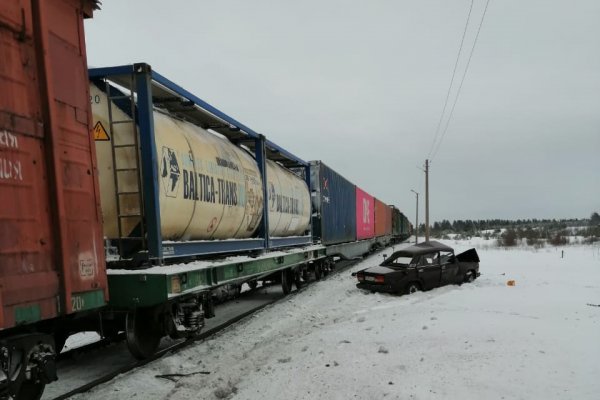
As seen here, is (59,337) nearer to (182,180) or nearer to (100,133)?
(182,180)

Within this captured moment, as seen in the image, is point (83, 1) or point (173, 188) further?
point (173, 188)

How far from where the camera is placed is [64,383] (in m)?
5.28

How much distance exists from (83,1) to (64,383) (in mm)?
4194

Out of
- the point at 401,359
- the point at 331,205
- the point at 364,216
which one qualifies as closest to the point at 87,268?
the point at 401,359

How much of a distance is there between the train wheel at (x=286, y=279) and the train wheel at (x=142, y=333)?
Answer: 6137mm

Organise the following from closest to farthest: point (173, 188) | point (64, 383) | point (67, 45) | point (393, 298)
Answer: point (67, 45) → point (64, 383) → point (173, 188) → point (393, 298)

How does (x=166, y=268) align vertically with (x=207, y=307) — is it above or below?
above

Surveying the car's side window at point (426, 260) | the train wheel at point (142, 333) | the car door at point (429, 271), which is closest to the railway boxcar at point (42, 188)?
the train wheel at point (142, 333)

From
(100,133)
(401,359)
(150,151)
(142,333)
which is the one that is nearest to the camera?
(401,359)

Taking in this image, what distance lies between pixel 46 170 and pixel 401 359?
4074mm

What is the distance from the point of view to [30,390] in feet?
11.6

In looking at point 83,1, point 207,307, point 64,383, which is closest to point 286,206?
point 207,307

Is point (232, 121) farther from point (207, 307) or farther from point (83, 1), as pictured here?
point (83, 1)

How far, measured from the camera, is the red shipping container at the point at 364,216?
2303 cm
